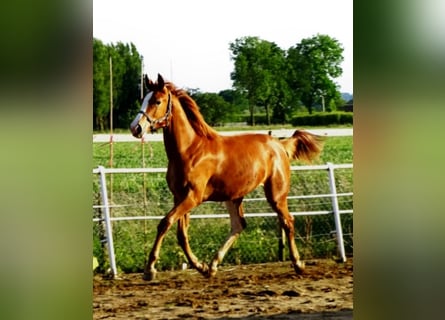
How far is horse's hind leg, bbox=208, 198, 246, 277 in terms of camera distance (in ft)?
17.0

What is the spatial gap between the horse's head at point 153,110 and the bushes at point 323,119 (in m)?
0.81

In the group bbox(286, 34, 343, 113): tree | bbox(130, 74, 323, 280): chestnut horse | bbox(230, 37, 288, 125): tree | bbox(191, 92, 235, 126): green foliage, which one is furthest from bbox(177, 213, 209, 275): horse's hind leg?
bbox(286, 34, 343, 113): tree

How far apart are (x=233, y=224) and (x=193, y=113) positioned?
0.75 meters

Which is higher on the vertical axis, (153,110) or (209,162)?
(153,110)

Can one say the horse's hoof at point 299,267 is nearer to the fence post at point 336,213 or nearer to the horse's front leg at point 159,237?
the fence post at point 336,213

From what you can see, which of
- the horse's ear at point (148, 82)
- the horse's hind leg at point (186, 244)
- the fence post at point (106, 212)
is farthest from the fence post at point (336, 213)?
the fence post at point (106, 212)

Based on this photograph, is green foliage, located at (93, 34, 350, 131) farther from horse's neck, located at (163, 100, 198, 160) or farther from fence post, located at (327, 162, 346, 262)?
fence post, located at (327, 162, 346, 262)

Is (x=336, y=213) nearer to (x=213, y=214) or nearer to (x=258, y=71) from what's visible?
(x=213, y=214)

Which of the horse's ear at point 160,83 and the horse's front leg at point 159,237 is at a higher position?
the horse's ear at point 160,83

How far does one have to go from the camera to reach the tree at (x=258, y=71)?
507cm

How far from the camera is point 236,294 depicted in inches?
203

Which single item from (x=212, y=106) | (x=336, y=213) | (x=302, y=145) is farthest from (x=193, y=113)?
(x=336, y=213)

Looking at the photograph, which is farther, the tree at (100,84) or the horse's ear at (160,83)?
the horse's ear at (160,83)
